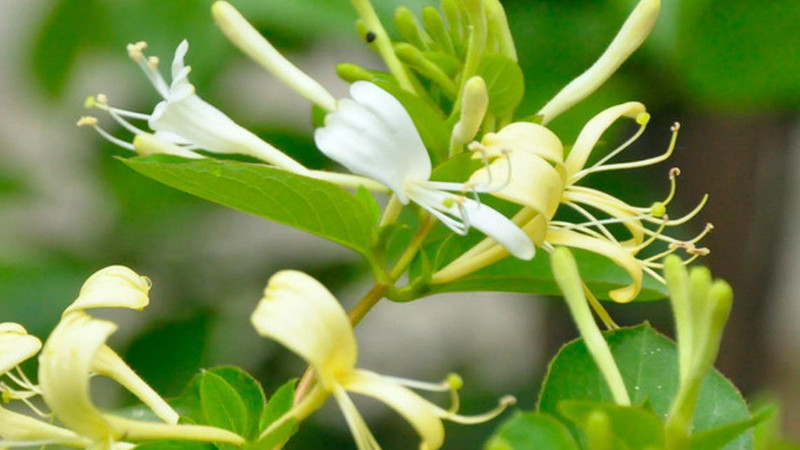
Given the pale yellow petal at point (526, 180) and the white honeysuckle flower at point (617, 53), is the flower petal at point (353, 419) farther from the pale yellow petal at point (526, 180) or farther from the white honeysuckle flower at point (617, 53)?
the white honeysuckle flower at point (617, 53)

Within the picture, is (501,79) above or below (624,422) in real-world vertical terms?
above

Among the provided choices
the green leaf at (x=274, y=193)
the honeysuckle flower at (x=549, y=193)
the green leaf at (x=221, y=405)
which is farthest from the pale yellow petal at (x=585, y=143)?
the green leaf at (x=221, y=405)

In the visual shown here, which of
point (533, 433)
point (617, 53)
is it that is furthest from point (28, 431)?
point (617, 53)

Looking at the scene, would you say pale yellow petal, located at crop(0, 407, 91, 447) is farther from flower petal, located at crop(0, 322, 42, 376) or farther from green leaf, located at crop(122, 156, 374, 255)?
green leaf, located at crop(122, 156, 374, 255)

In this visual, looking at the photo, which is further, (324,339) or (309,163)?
(309,163)

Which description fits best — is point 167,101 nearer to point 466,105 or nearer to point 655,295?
point 466,105

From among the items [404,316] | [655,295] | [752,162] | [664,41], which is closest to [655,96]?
[664,41]

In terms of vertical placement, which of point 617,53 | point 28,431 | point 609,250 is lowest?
point 28,431

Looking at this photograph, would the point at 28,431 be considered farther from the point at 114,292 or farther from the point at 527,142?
the point at 527,142
